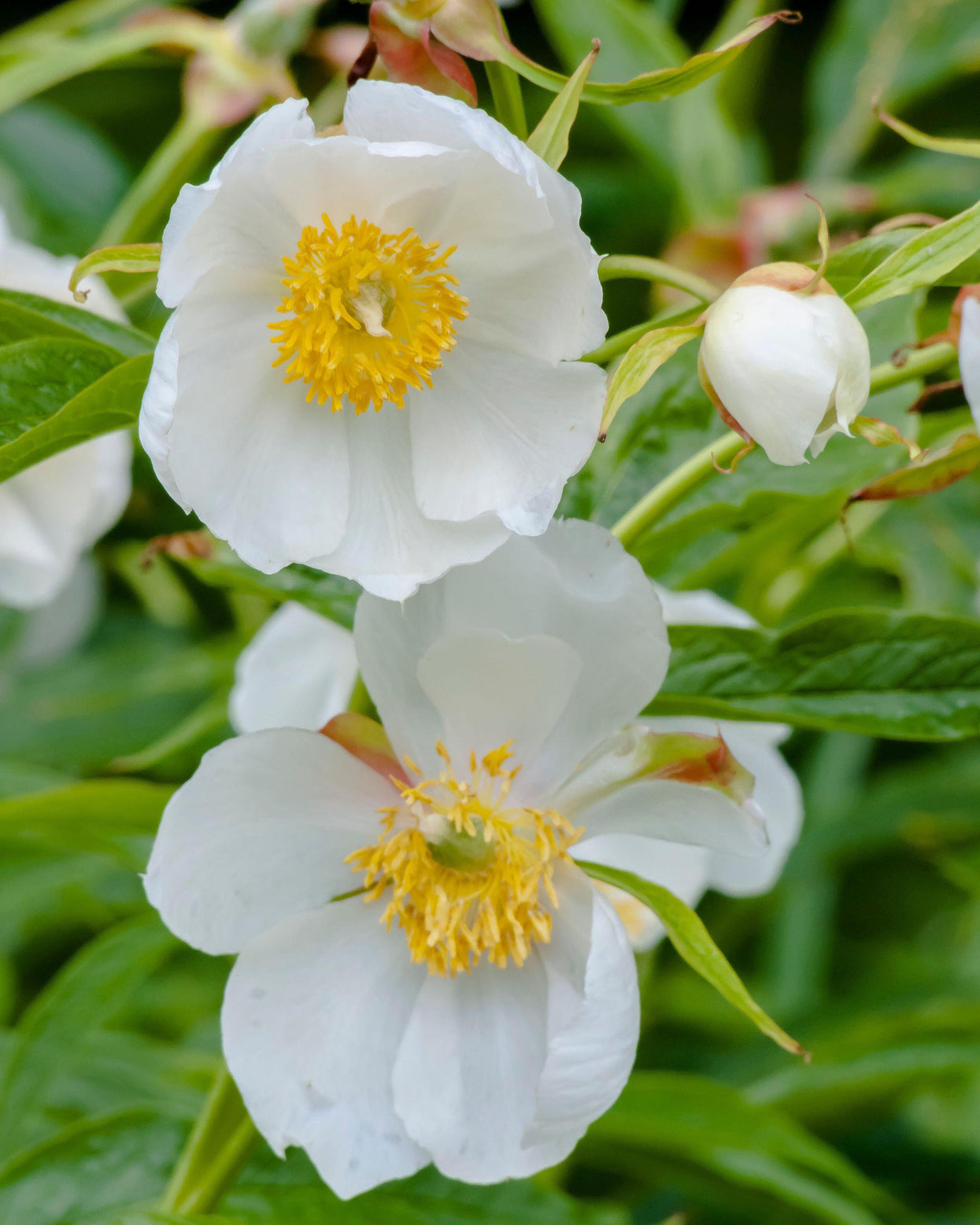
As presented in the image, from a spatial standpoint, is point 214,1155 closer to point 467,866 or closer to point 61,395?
point 467,866

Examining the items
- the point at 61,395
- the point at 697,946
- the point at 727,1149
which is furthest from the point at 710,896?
the point at 61,395

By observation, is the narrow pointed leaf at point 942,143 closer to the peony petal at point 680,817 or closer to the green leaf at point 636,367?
the green leaf at point 636,367

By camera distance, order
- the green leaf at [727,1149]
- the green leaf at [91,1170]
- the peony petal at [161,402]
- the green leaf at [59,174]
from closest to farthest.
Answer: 1. the peony petal at [161,402]
2. the green leaf at [91,1170]
3. the green leaf at [727,1149]
4. the green leaf at [59,174]

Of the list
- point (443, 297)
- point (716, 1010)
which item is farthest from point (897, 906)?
point (443, 297)

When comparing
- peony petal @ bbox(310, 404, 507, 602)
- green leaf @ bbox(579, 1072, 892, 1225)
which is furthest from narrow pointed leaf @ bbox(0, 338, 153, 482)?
green leaf @ bbox(579, 1072, 892, 1225)

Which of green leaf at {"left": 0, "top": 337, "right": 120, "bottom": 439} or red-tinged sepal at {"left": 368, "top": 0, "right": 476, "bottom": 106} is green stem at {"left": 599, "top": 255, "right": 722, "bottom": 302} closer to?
red-tinged sepal at {"left": 368, "top": 0, "right": 476, "bottom": 106}

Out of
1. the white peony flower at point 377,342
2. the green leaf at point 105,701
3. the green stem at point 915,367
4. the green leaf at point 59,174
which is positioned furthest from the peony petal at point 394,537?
the green leaf at point 59,174

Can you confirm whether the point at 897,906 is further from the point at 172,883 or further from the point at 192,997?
the point at 172,883
